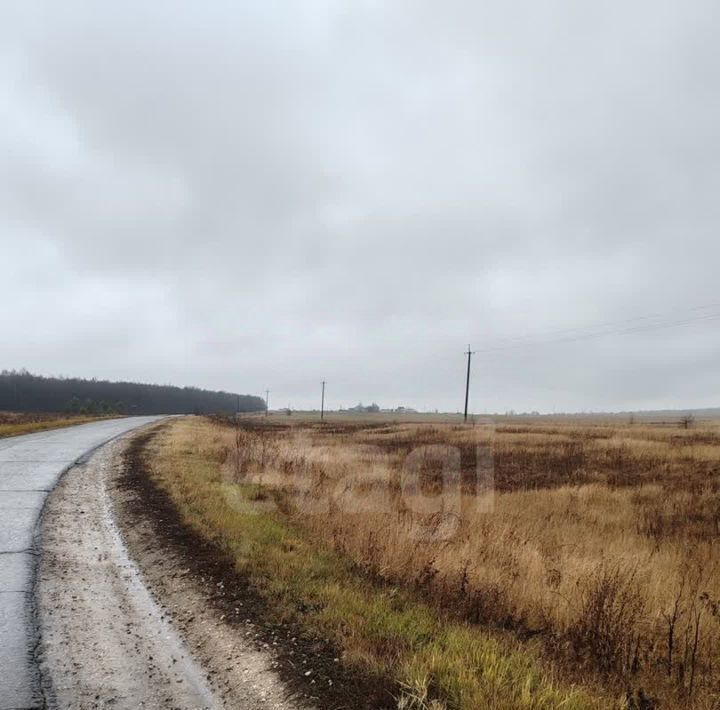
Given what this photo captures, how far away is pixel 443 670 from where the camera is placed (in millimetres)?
3887

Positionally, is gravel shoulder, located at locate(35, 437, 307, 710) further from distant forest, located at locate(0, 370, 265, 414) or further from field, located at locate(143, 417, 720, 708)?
distant forest, located at locate(0, 370, 265, 414)

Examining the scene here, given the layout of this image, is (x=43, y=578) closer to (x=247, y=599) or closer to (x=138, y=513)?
(x=247, y=599)

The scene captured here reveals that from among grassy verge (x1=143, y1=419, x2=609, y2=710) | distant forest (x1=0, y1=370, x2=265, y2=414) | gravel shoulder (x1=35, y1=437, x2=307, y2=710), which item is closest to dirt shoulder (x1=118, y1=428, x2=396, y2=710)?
gravel shoulder (x1=35, y1=437, x2=307, y2=710)

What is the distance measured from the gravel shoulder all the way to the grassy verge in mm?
660

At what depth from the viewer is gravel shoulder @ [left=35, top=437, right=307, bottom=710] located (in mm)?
3643

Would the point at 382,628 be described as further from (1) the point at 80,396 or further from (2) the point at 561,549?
(1) the point at 80,396

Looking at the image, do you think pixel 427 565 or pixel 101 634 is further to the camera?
pixel 427 565

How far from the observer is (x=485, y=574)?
6684 millimetres

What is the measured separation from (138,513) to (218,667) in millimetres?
5489

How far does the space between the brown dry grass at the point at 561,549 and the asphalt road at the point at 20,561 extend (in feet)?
11.9

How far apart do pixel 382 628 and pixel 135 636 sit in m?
2.20

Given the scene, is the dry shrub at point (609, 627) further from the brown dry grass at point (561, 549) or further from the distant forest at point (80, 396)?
the distant forest at point (80, 396)

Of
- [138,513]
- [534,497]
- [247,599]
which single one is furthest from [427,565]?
[534,497]

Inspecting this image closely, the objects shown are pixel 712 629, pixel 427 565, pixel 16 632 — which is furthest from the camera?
pixel 427 565
